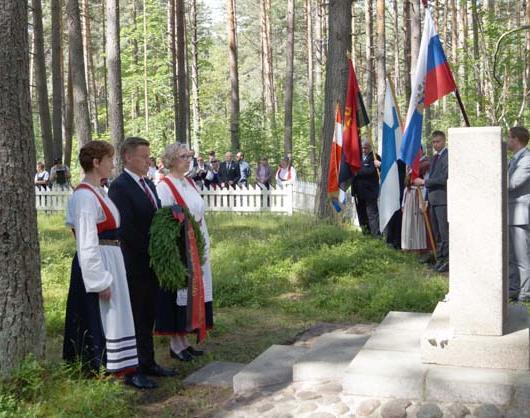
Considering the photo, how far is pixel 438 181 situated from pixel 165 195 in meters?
5.22

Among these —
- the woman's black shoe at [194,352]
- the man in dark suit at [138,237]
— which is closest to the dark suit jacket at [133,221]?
the man in dark suit at [138,237]

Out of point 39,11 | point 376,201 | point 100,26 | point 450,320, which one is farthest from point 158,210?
point 100,26

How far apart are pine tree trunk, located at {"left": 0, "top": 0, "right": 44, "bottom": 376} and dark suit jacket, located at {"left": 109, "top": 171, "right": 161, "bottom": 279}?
0.91 m

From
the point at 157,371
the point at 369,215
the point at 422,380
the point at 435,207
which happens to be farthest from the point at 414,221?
the point at 422,380

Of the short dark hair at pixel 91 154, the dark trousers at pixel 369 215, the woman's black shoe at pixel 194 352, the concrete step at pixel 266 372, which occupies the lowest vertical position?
the woman's black shoe at pixel 194 352

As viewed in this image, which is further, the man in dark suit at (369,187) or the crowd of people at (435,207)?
the man in dark suit at (369,187)

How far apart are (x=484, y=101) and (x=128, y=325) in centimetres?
1598

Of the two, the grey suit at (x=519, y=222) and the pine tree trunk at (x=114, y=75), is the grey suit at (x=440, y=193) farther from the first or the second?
the pine tree trunk at (x=114, y=75)

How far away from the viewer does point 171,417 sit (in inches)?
189

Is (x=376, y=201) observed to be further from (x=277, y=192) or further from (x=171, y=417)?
(x=171, y=417)

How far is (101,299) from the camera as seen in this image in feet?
16.1

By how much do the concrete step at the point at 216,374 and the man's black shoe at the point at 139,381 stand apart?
29cm

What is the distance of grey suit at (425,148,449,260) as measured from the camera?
9859 millimetres

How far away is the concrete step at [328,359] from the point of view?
5.04 meters
